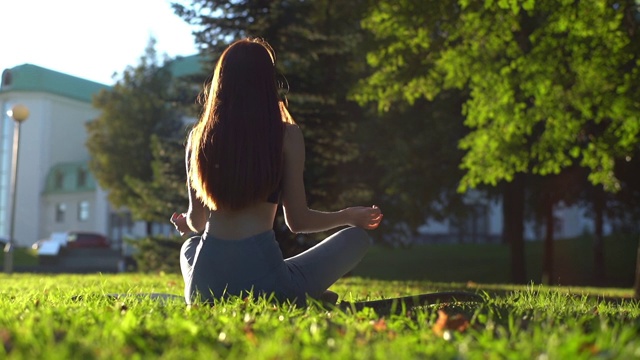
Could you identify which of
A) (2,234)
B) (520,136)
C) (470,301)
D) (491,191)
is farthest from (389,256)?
(470,301)

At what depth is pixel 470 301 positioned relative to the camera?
→ 16.5 ft

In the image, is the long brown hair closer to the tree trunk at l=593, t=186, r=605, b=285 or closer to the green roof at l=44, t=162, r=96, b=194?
the tree trunk at l=593, t=186, r=605, b=285

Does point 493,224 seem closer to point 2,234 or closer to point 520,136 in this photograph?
point 2,234

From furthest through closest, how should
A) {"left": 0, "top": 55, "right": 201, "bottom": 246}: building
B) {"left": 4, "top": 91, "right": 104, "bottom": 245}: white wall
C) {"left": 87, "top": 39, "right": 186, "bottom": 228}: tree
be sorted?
{"left": 4, "top": 91, "right": 104, "bottom": 245}: white wall
{"left": 0, "top": 55, "right": 201, "bottom": 246}: building
{"left": 87, "top": 39, "right": 186, "bottom": 228}: tree

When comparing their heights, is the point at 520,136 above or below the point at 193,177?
above

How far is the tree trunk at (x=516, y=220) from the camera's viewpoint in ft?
78.0

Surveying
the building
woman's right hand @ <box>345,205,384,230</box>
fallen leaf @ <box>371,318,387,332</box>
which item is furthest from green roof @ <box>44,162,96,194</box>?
fallen leaf @ <box>371,318,387,332</box>

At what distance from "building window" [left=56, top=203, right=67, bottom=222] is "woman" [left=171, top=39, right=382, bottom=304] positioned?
56.4 metres

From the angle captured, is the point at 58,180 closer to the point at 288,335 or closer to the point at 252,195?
the point at 252,195

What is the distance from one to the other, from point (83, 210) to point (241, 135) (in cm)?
5551

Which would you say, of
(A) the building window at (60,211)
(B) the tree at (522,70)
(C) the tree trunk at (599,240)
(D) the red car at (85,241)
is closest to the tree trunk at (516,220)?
(C) the tree trunk at (599,240)

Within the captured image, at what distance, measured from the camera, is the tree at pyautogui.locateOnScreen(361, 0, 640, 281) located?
12.2 metres

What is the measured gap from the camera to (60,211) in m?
58.6

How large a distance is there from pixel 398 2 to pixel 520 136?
3114 millimetres
